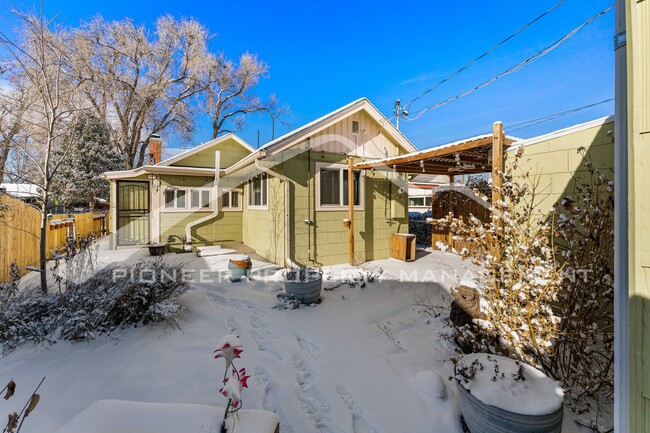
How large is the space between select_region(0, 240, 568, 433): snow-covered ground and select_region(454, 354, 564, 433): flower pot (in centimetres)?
37

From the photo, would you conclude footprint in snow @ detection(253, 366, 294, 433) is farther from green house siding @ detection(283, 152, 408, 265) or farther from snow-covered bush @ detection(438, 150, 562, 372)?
green house siding @ detection(283, 152, 408, 265)

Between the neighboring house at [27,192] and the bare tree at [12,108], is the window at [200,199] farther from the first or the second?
the bare tree at [12,108]

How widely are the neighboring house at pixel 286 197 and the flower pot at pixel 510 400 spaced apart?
199 inches

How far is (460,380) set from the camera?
80.3 inches

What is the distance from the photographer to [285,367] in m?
2.90

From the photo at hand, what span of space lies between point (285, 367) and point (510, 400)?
2028mm

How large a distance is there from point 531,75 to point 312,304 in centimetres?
844

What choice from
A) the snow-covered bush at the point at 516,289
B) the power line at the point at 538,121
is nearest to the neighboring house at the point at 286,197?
the snow-covered bush at the point at 516,289

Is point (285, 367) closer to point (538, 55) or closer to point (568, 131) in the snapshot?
point (568, 131)

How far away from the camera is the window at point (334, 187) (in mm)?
7160

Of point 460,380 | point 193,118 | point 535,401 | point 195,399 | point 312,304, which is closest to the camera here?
point 535,401

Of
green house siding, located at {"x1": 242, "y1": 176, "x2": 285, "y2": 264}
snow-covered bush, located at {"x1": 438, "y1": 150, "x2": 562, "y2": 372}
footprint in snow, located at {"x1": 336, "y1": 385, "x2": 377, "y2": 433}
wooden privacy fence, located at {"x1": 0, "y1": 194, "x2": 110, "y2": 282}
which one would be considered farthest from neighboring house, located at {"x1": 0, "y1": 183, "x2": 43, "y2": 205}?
snow-covered bush, located at {"x1": 438, "y1": 150, "x2": 562, "y2": 372}

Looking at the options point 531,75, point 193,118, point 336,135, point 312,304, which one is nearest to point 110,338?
point 312,304

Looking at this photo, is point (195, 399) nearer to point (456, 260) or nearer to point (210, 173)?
point (456, 260)
